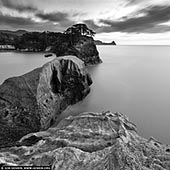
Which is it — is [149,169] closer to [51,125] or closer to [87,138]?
Answer: [87,138]

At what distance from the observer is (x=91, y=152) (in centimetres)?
309

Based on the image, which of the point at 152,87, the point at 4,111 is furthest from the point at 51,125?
the point at 152,87

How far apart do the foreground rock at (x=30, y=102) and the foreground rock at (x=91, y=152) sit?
727mm

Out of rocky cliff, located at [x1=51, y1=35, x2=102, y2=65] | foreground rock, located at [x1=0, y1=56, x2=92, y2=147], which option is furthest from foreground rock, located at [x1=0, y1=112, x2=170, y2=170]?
rocky cliff, located at [x1=51, y1=35, x2=102, y2=65]

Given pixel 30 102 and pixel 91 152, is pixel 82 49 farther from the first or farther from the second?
pixel 91 152

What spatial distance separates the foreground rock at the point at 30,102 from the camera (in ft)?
15.2

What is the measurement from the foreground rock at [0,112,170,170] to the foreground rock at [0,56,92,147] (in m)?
0.73

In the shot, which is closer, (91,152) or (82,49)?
(91,152)

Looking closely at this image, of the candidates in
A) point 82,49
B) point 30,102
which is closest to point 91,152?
point 30,102

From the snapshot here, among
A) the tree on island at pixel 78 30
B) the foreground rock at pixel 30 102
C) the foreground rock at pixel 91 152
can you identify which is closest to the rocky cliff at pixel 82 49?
the tree on island at pixel 78 30

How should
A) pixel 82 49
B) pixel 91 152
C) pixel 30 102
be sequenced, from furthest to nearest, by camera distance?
pixel 82 49
pixel 30 102
pixel 91 152

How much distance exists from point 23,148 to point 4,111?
1.96 meters

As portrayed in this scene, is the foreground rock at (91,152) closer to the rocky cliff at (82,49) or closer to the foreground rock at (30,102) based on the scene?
the foreground rock at (30,102)

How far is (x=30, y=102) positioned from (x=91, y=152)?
281 centimetres
